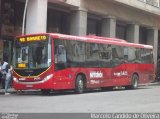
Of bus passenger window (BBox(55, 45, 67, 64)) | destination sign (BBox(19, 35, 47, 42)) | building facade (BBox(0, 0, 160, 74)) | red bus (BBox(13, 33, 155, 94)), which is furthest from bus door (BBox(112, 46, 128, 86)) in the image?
destination sign (BBox(19, 35, 47, 42))

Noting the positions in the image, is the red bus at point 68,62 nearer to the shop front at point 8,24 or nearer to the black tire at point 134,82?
the black tire at point 134,82

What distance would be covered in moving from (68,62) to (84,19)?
12947mm

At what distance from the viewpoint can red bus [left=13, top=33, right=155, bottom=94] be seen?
77.8ft

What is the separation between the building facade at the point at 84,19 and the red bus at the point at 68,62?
17.4 ft

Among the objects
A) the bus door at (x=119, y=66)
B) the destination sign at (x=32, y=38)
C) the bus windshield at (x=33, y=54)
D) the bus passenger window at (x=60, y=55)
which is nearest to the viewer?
the bus windshield at (x=33, y=54)

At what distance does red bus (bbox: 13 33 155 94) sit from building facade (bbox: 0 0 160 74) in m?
5.29

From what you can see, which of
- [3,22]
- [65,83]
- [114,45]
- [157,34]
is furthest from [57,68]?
[157,34]

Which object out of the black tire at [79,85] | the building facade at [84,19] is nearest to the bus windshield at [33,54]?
the black tire at [79,85]

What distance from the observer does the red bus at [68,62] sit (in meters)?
23.7

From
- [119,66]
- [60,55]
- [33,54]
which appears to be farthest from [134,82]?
[33,54]

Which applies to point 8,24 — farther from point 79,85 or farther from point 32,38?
point 79,85

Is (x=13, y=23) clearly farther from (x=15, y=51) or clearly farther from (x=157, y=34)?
(x=157, y=34)

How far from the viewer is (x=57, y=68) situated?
78.7ft

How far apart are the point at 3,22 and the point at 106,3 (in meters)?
11.2
